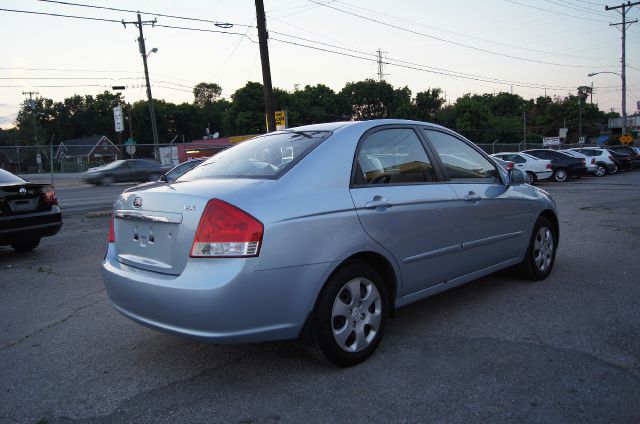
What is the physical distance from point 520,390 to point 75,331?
338 cm

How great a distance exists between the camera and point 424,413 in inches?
103

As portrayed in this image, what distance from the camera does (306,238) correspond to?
2898mm

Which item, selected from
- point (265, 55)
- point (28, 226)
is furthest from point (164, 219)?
point (265, 55)

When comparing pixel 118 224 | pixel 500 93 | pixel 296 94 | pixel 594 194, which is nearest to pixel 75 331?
pixel 118 224

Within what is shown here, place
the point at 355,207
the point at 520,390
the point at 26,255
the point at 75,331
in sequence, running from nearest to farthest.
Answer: the point at 520,390 → the point at 355,207 → the point at 75,331 → the point at 26,255

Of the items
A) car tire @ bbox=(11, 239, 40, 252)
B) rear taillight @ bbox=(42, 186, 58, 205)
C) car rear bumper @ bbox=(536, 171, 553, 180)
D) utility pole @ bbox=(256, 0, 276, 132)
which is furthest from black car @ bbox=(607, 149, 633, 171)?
car tire @ bbox=(11, 239, 40, 252)

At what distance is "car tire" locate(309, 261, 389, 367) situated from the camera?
3.01m

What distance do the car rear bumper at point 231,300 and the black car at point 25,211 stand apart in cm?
486

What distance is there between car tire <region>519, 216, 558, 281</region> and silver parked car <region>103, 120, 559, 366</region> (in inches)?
38.1

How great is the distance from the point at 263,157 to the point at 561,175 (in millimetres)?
21840

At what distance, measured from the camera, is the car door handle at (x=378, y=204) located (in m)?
3.27

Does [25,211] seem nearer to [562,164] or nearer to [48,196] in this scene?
[48,196]

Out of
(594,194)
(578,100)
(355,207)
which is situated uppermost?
(578,100)

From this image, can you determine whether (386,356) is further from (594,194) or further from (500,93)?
(500,93)
